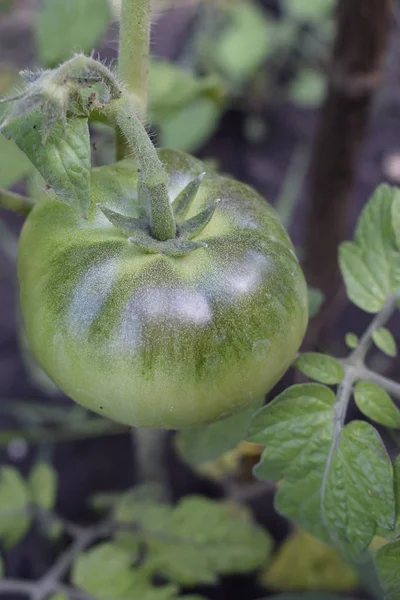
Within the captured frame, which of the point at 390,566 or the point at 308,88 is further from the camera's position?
the point at 308,88

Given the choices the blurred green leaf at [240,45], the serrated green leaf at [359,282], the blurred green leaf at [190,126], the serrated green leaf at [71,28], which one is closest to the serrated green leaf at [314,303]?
the serrated green leaf at [359,282]

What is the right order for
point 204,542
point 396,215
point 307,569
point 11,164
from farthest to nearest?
1. point 307,569
2. point 204,542
3. point 11,164
4. point 396,215

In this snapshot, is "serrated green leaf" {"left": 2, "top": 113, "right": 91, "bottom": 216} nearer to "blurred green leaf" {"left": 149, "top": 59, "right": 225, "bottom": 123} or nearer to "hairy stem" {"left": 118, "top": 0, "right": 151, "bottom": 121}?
"hairy stem" {"left": 118, "top": 0, "right": 151, "bottom": 121}

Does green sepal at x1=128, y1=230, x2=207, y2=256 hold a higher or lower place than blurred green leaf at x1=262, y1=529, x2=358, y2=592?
higher

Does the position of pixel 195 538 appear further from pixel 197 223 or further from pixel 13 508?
pixel 197 223

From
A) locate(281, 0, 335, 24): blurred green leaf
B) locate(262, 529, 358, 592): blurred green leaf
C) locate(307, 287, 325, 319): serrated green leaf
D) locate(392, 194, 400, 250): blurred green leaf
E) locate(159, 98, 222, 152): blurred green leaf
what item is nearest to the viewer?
locate(392, 194, 400, 250): blurred green leaf

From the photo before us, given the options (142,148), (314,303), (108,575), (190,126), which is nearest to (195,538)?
(108,575)

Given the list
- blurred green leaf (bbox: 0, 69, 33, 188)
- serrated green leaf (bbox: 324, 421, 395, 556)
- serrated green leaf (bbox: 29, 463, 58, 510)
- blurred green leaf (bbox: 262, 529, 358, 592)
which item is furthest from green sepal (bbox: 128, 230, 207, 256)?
blurred green leaf (bbox: 262, 529, 358, 592)

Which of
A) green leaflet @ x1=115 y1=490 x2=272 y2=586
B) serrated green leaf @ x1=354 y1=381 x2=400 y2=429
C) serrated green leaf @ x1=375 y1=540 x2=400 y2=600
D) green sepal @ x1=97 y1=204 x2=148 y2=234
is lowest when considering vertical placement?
green leaflet @ x1=115 y1=490 x2=272 y2=586
